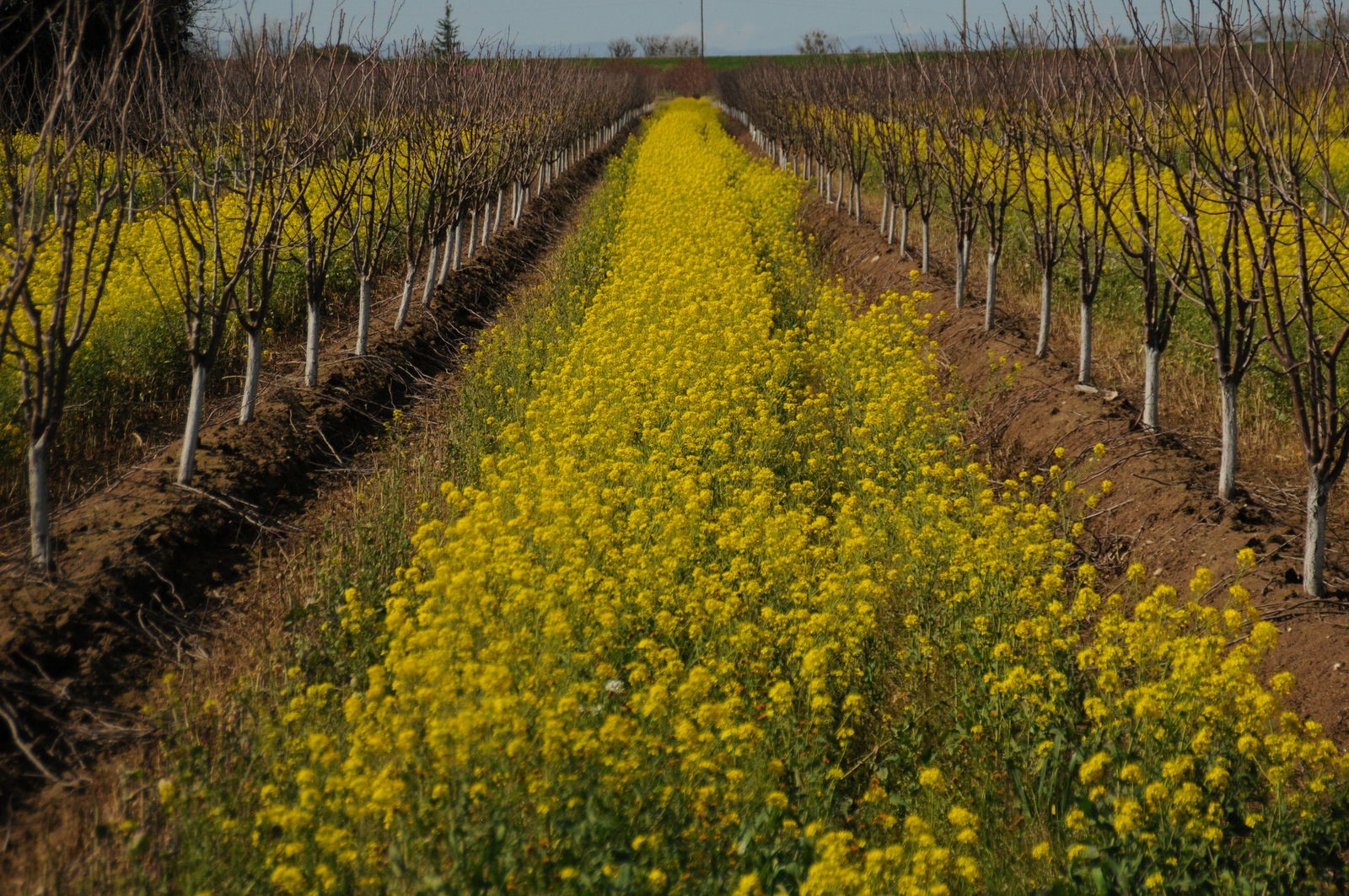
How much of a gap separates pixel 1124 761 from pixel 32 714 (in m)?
4.18

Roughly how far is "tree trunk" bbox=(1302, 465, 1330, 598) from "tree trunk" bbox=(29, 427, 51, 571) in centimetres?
590

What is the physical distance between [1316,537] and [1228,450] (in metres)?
1.13

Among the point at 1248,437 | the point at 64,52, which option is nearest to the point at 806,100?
the point at 1248,437

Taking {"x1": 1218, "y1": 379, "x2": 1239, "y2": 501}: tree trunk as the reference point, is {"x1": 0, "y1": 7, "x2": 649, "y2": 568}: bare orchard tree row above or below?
above

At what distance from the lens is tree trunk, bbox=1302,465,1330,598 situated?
5.02 meters

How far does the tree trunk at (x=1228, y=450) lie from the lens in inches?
239

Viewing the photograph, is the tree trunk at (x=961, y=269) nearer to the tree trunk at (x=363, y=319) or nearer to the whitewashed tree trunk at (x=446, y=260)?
the whitewashed tree trunk at (x=446, y=260)

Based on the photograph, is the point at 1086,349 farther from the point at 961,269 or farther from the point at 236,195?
the point at 236,195

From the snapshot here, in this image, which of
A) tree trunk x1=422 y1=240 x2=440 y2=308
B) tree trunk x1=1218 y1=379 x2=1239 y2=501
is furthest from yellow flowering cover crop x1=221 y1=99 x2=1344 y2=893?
tree trunk x1=422 y1=240 x2=440 y2=308

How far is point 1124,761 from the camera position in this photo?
148 inches

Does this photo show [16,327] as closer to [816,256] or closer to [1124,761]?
[1124,761]

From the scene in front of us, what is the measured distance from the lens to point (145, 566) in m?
5.62

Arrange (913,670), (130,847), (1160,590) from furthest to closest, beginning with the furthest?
(913,670) < (1160,590) < (130,847)

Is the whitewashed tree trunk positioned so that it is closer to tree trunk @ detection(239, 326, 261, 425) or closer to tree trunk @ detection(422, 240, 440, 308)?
tree trunk @ detection(422, 240, 440, 308)
